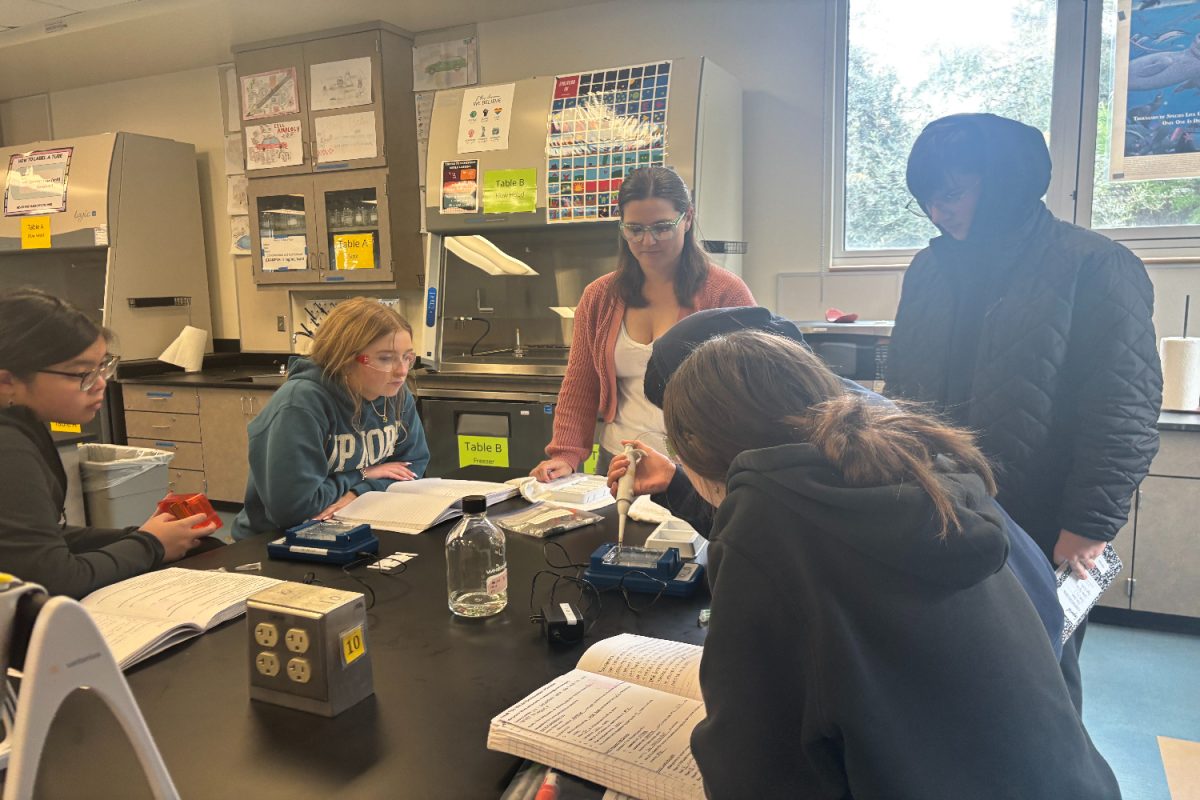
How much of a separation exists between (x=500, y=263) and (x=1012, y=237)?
254cm

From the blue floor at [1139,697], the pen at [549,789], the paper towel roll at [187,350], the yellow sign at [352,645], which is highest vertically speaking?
the paper towel roll at [187,350]

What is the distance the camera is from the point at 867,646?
69cm

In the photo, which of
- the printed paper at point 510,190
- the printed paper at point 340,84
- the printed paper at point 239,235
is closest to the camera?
the printed paper at point 510,190

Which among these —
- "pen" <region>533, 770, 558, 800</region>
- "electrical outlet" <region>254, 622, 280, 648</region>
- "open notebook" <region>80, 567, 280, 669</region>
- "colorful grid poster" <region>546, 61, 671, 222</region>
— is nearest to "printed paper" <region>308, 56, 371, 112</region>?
"colorful grid poster" <region>546, 61, 671, 222</region>

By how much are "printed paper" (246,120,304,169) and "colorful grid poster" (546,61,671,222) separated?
63.2 inches

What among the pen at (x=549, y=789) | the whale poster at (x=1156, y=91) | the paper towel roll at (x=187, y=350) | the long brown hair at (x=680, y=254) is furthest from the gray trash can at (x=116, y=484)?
the whale poster at (x=1156, y=91)

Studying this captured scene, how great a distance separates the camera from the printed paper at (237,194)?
187 inches

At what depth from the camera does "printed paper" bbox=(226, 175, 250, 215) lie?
4.75 m

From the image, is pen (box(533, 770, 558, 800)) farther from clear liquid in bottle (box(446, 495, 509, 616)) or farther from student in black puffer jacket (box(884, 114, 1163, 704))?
student in black puffer jacket (box(884, 114, 1163, 704))

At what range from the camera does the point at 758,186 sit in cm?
354

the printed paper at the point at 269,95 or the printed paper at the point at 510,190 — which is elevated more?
the printed paper at the point at 269,95

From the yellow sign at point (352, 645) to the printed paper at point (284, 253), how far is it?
3562 millimetres

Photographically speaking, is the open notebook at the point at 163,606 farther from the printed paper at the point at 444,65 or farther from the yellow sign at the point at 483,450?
the printed paper at the point at 444,65

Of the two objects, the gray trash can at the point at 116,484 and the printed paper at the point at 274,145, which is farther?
the printed paper at the point at 274,145
